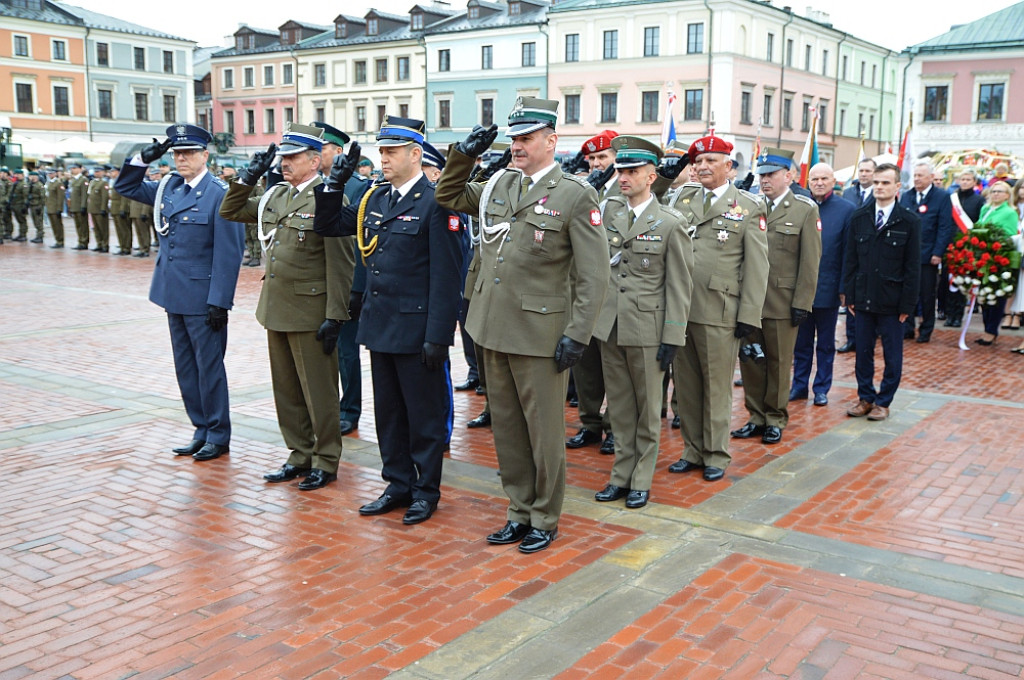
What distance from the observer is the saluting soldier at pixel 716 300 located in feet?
20.5

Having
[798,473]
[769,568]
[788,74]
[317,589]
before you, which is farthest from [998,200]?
[788,74]

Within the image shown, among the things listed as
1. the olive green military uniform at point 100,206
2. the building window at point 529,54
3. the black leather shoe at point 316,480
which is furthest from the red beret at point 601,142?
the building window at point 529,54

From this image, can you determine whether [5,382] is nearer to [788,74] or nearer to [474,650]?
[474,650]

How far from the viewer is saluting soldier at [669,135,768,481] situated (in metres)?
6.23

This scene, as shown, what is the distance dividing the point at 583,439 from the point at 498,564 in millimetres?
2464

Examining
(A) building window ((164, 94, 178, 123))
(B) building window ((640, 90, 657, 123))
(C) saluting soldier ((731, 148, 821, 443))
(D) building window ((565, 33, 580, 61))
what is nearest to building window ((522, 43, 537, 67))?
(D) building window ((565, 33, 580, 61))

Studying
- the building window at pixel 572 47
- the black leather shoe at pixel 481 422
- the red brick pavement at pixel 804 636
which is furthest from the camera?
the building window at pixel 572 47

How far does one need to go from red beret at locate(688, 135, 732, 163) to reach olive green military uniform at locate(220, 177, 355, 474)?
2330 mm

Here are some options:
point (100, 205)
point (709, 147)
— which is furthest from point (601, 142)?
point (100, 205)

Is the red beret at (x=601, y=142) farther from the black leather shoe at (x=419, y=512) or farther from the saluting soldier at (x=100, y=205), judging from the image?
the saluting soldier at (x=100, y=205)

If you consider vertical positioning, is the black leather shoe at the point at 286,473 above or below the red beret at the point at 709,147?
below

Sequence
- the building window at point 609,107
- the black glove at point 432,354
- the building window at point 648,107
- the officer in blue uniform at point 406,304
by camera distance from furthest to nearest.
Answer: the building window at point 609,107, the building window at point 648,107, the officer in blue uniform at point 406,304, the black glove at point 432,354

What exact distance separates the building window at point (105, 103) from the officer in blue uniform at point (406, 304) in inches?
2442

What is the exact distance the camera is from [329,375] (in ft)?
19.7
